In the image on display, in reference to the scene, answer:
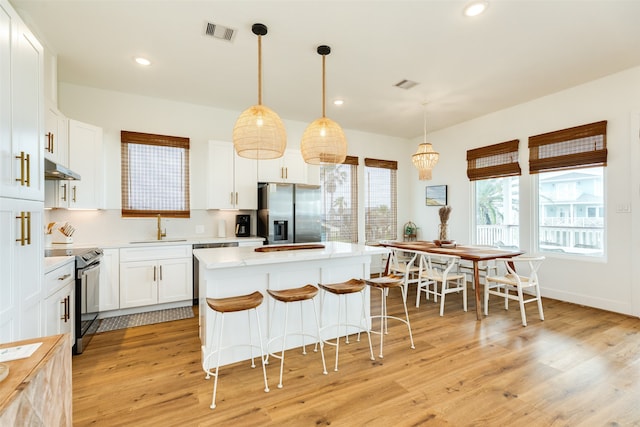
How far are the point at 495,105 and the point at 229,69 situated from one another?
3.95 m

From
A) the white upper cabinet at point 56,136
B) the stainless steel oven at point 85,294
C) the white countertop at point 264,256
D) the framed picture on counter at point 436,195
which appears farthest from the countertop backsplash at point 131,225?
the framed picture on counter at point 436,195

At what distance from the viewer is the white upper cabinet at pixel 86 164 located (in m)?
3.52

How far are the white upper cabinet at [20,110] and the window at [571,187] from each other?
5559mm

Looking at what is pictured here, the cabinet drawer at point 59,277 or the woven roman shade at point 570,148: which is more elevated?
the woven roman shade at point 570,148

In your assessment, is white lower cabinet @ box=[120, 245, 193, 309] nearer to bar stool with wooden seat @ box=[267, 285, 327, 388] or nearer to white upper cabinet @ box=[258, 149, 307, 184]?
white upper cabinet @ box=[258, 149, 307, 184]

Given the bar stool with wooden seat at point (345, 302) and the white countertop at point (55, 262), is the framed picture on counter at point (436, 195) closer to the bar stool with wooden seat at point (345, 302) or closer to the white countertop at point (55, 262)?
the bar stool with wooden seat at point (345, 302)

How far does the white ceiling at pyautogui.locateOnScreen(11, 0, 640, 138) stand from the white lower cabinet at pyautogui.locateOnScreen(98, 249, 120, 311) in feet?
7.05

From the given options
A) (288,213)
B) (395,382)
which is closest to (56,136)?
(288,213)

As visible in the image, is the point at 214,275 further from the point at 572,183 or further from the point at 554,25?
the point at 572,183

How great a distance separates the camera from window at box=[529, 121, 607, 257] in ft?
12.8

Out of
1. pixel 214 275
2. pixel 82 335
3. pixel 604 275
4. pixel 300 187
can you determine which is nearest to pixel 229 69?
pixel 300 187

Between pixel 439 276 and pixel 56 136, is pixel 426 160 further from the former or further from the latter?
pixel 56 136

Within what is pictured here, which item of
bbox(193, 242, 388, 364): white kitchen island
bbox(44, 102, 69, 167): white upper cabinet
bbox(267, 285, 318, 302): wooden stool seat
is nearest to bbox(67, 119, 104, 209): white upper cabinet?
bbox(44, 102, 69, 167): white upper cabinet

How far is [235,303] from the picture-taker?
2.17 metres
